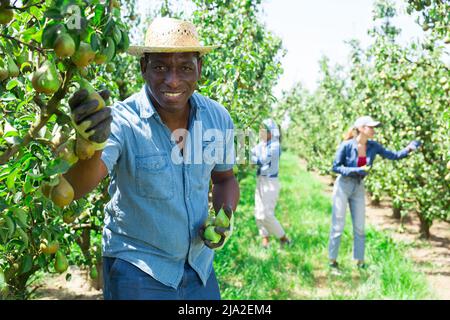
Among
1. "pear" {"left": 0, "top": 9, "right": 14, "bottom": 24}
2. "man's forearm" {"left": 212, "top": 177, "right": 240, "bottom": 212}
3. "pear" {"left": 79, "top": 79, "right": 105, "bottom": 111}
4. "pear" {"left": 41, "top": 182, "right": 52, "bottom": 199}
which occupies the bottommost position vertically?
"man's forearm" {"left": 212, "top": 177, "right": 240, "bottom": 212}

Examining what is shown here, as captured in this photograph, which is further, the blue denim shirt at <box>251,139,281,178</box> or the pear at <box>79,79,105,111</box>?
the blue denim shirt at <box>251,139,281,178</box>

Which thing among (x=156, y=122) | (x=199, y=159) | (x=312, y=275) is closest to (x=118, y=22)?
(x=156, y=122)

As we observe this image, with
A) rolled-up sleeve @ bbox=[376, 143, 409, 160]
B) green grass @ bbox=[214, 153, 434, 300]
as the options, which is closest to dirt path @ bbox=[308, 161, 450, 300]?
green grass @ bbox=[214, 153, 434, 300]

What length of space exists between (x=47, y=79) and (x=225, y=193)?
1.33m

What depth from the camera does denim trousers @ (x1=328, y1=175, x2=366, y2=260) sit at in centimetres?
512

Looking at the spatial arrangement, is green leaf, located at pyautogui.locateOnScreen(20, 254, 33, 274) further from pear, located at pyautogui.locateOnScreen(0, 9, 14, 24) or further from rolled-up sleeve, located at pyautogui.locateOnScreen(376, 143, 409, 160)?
rolled-up sleeve, located at pyautogui.locateOnScreen(376, 143, 409, 160)

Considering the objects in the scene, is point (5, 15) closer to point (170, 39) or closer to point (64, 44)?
point (64, 44)

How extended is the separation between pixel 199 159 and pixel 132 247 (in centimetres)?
43

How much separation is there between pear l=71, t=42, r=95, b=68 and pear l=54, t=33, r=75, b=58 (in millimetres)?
35

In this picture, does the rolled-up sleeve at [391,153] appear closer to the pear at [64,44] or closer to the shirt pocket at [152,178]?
the shirt pocket at [152,178]

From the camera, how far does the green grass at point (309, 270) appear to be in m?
4.43

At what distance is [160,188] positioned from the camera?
1906mm

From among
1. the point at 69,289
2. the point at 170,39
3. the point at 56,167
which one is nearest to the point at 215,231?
the point at 170,39

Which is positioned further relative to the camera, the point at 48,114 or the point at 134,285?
the point at 134,285
